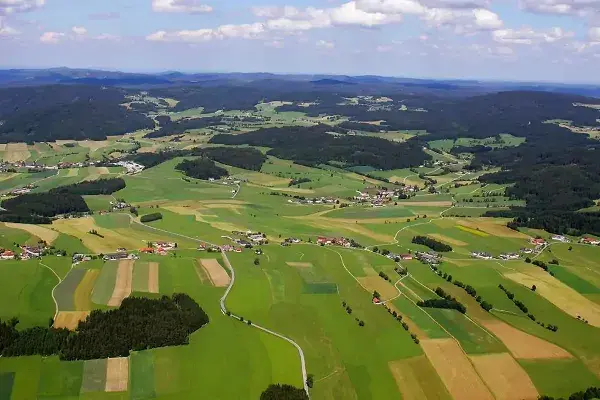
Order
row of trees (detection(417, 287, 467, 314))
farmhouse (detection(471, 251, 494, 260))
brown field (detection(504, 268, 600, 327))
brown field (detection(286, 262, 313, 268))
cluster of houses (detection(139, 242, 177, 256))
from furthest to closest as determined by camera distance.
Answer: farmhouse (detection(471, 251, 494, 260))
cluster of houses (detection(139, 242, 177, 256))
brown field (detection(286, 262, 313, 268))
brown field (detection(504, 268, 600, 327))
row of trees (detection(417, 287, 467, 314))

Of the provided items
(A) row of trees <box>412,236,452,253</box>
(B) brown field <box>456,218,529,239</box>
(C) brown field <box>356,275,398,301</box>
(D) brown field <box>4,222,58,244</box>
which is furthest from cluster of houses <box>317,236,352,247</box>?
(D) brown field <box>4,222,58,244</box>

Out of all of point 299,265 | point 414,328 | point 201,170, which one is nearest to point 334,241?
point 299,265

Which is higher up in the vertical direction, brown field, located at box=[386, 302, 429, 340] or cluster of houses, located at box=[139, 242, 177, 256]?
brown field, located at box=[386, 302, 429, 340]

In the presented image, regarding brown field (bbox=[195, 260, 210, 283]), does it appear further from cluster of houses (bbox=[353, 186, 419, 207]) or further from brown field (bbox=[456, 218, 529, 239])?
cluster of houses (bbox=[353, 186, 419, 207])

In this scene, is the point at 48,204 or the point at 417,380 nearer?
the point at 417,380

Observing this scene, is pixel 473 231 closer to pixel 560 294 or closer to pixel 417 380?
pixel 560 294

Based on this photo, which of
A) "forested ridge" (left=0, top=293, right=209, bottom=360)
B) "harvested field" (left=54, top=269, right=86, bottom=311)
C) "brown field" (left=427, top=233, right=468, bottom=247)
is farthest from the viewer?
"brown field" (left=427, top=233, right=468, bottom=247)
